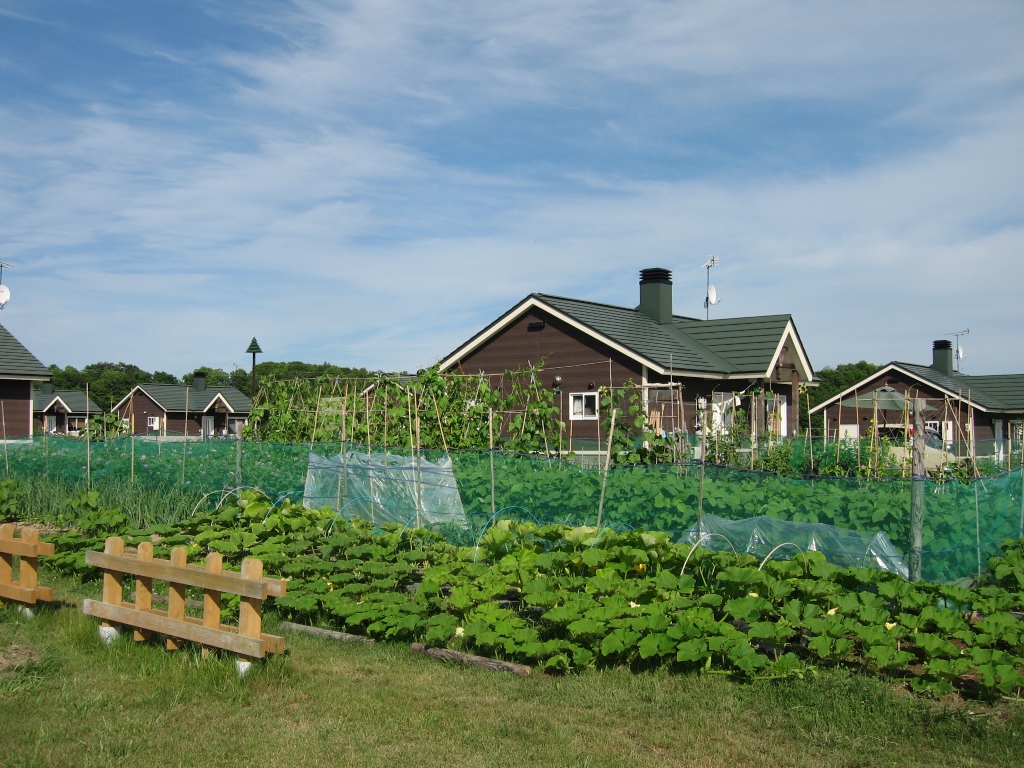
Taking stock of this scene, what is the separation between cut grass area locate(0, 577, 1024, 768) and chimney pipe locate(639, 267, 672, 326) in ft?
66.8

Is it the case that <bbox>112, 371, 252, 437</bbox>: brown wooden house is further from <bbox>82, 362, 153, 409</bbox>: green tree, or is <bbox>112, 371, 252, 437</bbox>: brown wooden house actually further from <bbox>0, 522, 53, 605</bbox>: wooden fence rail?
<bbox>0, 522, 53, 605</bbox>: wooden fence rail

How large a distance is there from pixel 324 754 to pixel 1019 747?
330cm

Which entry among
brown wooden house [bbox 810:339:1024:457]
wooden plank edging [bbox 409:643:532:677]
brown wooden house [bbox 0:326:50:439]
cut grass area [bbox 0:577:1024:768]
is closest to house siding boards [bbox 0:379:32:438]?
brown wooden house [bbox 0:326:50:439]

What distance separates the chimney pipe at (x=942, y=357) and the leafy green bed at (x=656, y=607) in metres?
34.5

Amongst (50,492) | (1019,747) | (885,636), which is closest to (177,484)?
(50,492)

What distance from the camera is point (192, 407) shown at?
51031 mm

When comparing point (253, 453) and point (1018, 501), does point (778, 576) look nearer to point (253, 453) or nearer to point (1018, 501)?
point (1018, 501)

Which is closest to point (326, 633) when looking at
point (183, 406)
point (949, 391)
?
point (949, 391)

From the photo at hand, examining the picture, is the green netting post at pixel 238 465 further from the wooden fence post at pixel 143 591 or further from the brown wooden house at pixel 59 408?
the brown wooden house at pixel 59 408

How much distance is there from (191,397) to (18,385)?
2869 cm

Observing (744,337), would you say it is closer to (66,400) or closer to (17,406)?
(17,406)

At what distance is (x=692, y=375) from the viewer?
68.3 ft

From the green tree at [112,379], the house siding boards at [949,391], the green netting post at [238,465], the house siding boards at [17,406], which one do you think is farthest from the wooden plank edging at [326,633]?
the green tree at [112,379]

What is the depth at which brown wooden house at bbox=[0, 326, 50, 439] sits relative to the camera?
76.6ft
